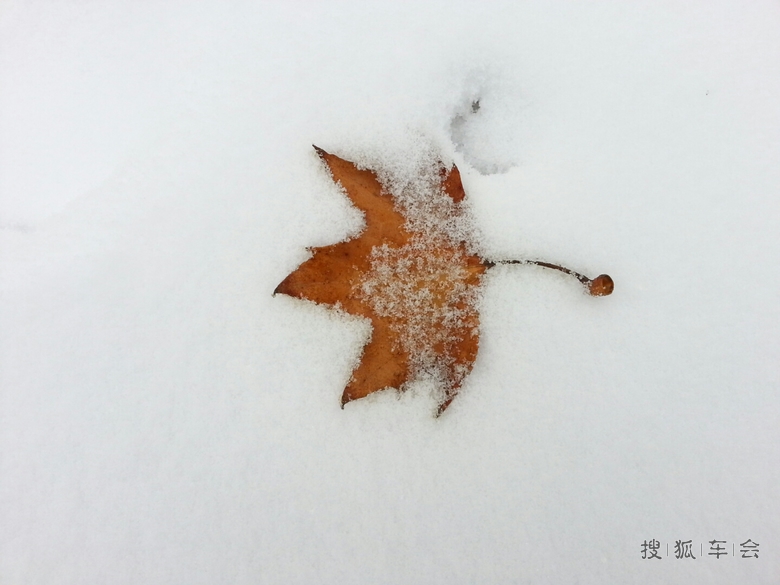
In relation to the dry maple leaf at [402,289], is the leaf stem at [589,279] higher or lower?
higher

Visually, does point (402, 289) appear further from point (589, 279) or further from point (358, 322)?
point (589, 279)

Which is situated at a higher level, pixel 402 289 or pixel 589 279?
pixel 589 279

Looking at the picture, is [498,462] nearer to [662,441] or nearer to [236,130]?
[662,441]

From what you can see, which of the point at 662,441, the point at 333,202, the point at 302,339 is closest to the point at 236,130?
the point at 333,202

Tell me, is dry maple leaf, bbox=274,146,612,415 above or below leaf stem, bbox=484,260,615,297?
below

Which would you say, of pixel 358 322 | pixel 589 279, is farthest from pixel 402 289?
pixel 589 279
